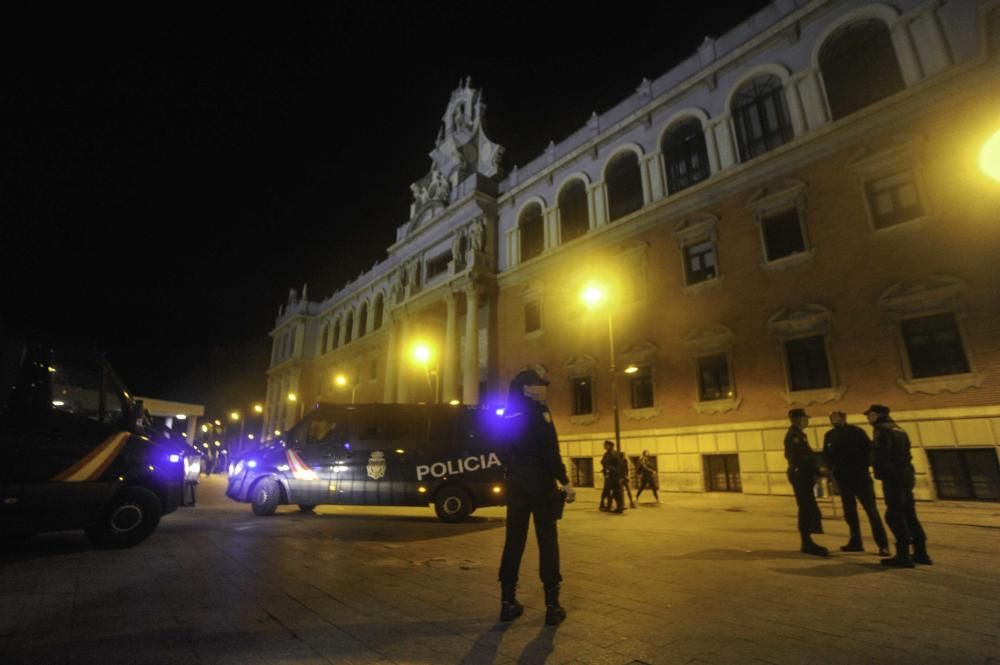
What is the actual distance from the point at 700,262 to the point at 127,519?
1761cm

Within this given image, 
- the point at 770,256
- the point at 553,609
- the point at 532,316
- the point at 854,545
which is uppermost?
the point at 532,316

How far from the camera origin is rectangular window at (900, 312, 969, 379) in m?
11.6

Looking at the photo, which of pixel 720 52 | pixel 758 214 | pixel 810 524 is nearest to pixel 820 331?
pixel 758 214

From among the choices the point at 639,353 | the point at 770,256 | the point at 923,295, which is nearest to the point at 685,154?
the point at 770,256

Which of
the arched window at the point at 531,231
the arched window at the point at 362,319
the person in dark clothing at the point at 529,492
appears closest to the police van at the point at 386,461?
the person in dark clothing at the point at 529,492

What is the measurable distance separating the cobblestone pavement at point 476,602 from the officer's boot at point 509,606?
0.10 meters

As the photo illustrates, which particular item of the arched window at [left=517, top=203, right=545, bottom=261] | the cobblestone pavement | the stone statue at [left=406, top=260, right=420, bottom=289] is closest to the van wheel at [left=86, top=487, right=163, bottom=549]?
the cobblestone pavement

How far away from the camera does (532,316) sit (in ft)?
76.8

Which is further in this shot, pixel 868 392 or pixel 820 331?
pixel 820 331

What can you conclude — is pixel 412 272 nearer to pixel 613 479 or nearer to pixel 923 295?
pixel 613 479

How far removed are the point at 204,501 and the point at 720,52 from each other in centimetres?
2411

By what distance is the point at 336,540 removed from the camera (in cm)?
732

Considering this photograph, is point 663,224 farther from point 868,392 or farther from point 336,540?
point 336,540

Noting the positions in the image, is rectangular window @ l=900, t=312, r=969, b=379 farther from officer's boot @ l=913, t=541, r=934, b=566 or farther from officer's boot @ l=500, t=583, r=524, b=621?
officer's boot @ l=500, t=583, r=524, b=621
